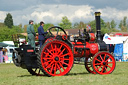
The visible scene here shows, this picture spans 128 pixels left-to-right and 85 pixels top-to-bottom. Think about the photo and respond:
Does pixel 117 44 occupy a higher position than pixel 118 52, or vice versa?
pixel 117 44

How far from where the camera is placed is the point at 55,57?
10.7m

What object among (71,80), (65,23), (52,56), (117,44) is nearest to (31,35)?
(52,56)

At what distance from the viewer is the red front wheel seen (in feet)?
34.5

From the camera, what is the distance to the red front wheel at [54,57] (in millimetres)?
10508

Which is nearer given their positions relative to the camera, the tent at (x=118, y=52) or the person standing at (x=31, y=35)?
the person standing at (x=31, y=35)

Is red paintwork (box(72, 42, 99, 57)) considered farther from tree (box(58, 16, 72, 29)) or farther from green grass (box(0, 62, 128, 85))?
tree (box(58, 16, 72, 29))

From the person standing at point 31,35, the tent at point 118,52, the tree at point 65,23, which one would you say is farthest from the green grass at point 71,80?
the tree at point 65,23

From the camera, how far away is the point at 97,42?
12258mm

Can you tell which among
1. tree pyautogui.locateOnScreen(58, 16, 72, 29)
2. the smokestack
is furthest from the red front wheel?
tree pyautogui.locateOnScreen(58, 16, 72, 29)

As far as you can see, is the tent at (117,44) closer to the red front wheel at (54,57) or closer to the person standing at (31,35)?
the person standing at (31,35)

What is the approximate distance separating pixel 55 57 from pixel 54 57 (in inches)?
1.4

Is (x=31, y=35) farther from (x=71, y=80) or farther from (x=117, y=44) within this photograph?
(x=117, y=44)

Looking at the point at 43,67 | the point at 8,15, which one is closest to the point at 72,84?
the point at 43,67

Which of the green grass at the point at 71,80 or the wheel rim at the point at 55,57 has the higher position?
the wheel rim at the point at 55,57
